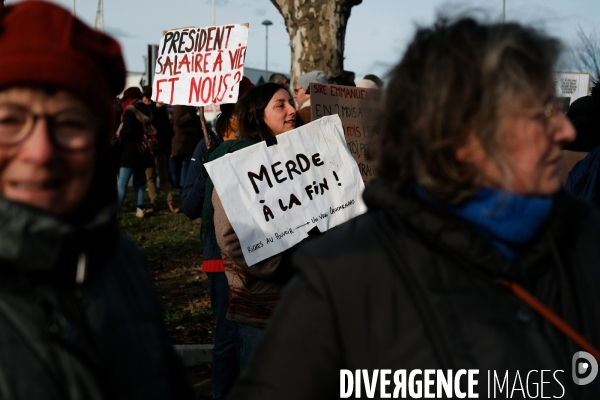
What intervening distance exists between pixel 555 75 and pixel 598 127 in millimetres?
3344

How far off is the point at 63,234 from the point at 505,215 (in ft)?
3.02

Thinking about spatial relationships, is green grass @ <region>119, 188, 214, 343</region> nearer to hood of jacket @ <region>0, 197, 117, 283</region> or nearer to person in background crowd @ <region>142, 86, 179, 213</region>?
person in background crowd @ <region>142, 86, 179, 213</region>

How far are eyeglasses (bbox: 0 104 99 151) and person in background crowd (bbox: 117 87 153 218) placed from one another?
10.7m

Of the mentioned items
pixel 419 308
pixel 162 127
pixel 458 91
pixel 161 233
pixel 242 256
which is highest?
pixel 458 91

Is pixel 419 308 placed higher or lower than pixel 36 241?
lower

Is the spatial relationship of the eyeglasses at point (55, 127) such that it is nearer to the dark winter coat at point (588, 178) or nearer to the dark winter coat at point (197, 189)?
the dark winter coat at point (197, 189)

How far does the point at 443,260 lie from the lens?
161 centimetres

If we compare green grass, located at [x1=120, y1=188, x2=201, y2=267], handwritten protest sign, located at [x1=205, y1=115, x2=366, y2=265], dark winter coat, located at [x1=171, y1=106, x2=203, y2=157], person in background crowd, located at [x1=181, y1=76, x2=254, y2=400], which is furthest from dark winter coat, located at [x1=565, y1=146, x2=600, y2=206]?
dark winter coat, located at [x1=171, y1=106, x2=203, y2=157]

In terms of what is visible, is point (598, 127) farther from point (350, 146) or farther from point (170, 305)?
point (170, 305)

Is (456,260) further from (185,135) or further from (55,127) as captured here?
(185,135)

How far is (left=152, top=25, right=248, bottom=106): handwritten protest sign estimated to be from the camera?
5707mm

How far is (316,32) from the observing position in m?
9.46

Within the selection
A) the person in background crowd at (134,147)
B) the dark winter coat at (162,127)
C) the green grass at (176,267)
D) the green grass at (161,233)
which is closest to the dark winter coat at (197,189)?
the green grass at (176,267)

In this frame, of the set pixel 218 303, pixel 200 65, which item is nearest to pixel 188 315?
pixel 218 303
